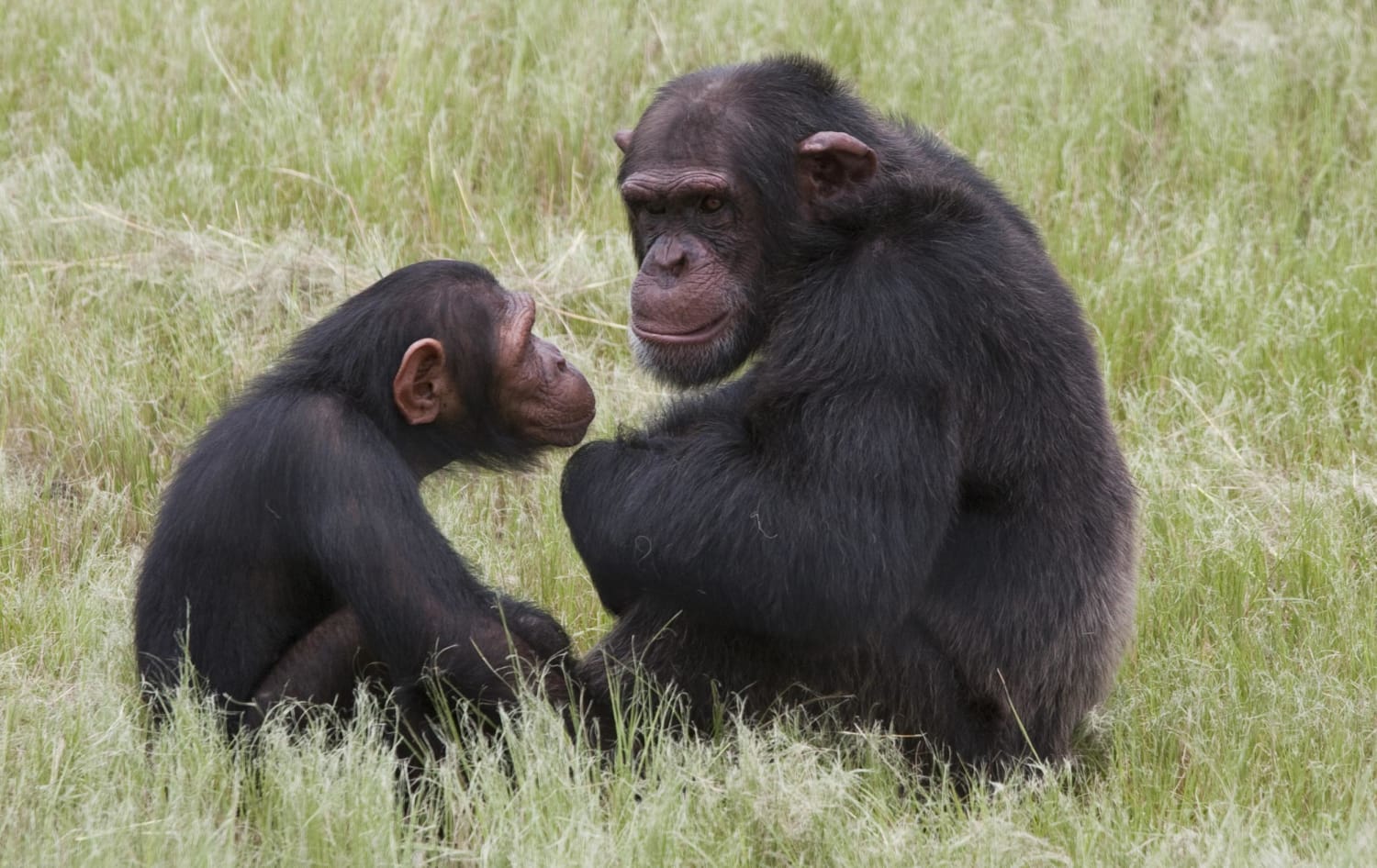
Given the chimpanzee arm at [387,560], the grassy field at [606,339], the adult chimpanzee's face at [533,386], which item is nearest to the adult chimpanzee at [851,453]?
the adult chimpanzee's face at [533,386]

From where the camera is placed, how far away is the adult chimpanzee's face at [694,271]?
16.1 feet

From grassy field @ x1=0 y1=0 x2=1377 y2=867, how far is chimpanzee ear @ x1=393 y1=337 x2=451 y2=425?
611 mm

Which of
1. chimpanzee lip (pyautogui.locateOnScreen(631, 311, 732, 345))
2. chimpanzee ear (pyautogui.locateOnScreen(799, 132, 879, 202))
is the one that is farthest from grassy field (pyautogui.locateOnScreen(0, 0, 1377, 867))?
chimpanzee ear (pyautogui.locateOnScreen(799, 132, 879, 202))

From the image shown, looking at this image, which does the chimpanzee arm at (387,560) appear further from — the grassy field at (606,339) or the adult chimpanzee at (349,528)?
the grassy field at (606,339)

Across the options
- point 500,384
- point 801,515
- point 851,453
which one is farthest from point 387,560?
point 851,453

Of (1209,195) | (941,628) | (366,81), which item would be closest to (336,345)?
(941,628)

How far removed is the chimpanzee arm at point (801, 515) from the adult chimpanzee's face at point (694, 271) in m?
0.39

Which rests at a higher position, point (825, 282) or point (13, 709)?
point (825, 282)

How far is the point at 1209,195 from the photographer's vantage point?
8.45 m

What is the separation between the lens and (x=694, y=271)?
4926 millimetres

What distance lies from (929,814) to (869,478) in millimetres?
833

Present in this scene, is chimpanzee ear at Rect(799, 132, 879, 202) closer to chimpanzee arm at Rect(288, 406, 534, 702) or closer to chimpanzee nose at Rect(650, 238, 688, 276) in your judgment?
chimpanzee nose at Rect(650, 238, 688, 276)

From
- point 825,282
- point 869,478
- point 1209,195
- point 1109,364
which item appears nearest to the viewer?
point 869,478

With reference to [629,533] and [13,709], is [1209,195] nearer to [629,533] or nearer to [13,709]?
[629,533]
